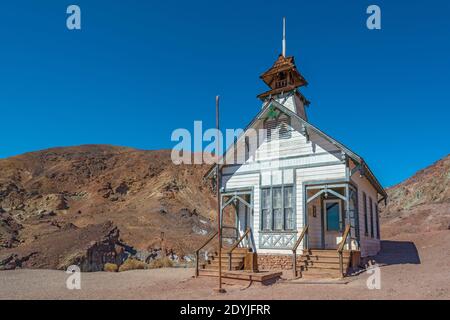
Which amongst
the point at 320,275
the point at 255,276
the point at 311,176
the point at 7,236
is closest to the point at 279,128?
the point at 311,176

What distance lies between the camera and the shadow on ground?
16513 millimetres

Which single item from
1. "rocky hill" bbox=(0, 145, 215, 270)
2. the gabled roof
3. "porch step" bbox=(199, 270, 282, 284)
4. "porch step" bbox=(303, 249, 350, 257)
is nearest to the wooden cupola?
the gabled roof

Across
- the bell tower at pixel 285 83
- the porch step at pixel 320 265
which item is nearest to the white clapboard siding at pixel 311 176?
the porch step at pixel 320 265

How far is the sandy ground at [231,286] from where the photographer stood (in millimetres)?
9805

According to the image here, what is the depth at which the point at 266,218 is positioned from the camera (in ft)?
55.2

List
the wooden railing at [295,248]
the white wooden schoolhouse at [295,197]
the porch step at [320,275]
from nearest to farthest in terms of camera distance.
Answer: the porch step at [320,275] < the wooden railing at [295,248] < the white wooden schoolhouse at [295,197]

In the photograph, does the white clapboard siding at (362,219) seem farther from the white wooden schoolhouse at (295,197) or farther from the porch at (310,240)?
the porch at (310,240)

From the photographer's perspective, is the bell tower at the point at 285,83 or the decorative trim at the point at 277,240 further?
the bell tower at the point at 285,83

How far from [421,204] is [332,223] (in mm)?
40344

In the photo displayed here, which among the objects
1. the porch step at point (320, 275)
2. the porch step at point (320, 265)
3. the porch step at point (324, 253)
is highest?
the porch step at point (324, 253)

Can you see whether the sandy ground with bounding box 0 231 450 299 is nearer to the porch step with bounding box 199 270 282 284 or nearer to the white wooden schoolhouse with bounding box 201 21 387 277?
the porch step with bounding box 199 270 282 284

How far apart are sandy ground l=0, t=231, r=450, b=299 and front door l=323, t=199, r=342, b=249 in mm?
2280

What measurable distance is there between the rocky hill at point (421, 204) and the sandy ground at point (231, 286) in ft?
72.1

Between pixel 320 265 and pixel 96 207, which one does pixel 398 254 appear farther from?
pixel 96 207
